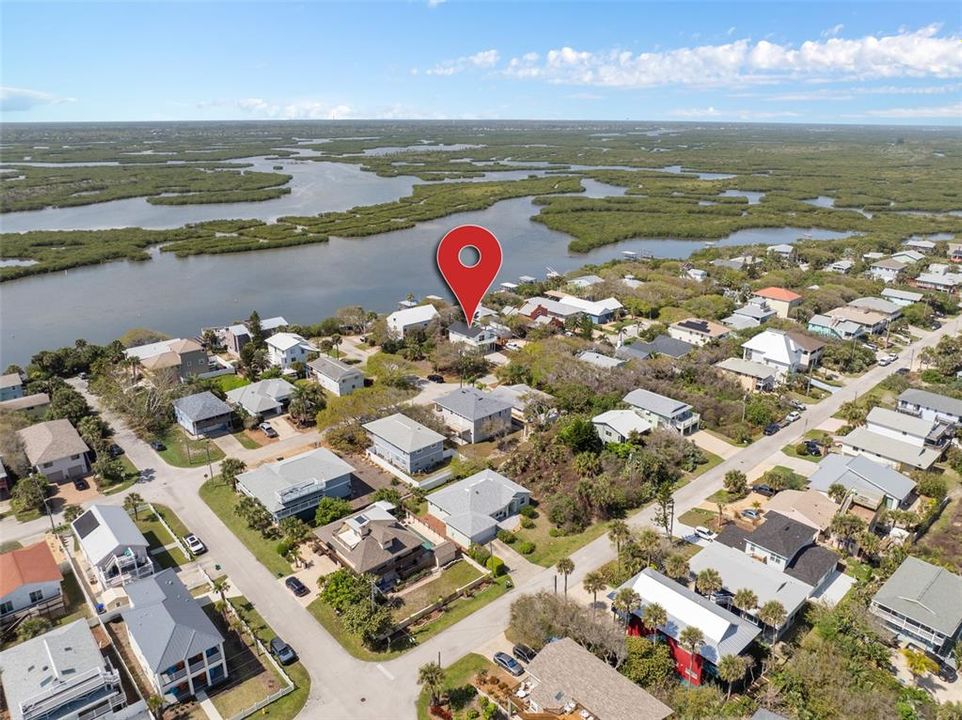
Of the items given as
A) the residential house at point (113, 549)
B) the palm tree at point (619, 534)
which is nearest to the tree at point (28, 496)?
the residential house at point (113, 549)

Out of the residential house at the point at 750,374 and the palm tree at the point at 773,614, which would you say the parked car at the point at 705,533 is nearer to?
the palm tree at the point at 773,614

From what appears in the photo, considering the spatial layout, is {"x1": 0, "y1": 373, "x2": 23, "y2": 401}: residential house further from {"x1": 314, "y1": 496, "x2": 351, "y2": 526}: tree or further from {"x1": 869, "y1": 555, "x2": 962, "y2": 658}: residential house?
{"x1": 869, "y1": 555, "x2": 962, "y2": 658}: residential house

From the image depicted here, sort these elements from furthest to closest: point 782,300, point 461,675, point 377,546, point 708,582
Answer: point 782,300, point 377,546, point 708,582, point 461,675

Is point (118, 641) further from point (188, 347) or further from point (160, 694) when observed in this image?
point (188, 347)

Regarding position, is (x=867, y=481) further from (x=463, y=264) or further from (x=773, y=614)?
(x=463, y=264)

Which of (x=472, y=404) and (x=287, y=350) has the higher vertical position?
A: (x=287, y=350)

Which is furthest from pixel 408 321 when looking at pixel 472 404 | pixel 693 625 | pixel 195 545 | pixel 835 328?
pixel 693 625

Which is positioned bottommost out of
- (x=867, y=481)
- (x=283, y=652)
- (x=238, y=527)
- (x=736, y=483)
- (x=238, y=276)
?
(x=238, y=527)
